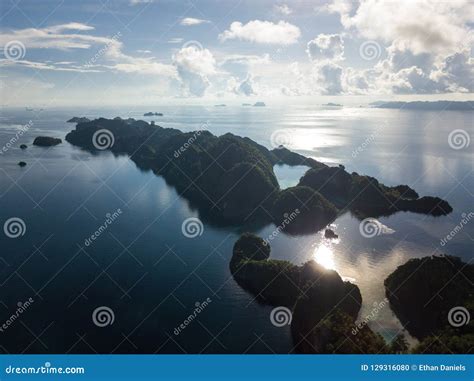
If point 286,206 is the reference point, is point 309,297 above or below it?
below

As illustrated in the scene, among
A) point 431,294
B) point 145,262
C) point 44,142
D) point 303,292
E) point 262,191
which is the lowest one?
point 145,262

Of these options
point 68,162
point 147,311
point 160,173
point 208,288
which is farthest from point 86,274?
point 68,162

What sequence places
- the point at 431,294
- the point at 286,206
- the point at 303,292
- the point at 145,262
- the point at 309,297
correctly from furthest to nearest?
the point at 286,206, the point at 145,262, the point at 431,294, the point at 303,292, the point at 309,297

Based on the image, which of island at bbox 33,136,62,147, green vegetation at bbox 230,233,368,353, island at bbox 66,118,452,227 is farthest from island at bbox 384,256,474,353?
island at bbox 33,136,62,147

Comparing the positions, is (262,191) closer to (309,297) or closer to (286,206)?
(286,206)

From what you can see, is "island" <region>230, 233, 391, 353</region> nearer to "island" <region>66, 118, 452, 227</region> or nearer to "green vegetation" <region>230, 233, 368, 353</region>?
"green vegetation" <region>230, 233, 368, 353</region>

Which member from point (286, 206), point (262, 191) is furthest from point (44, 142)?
point (286, 206)
